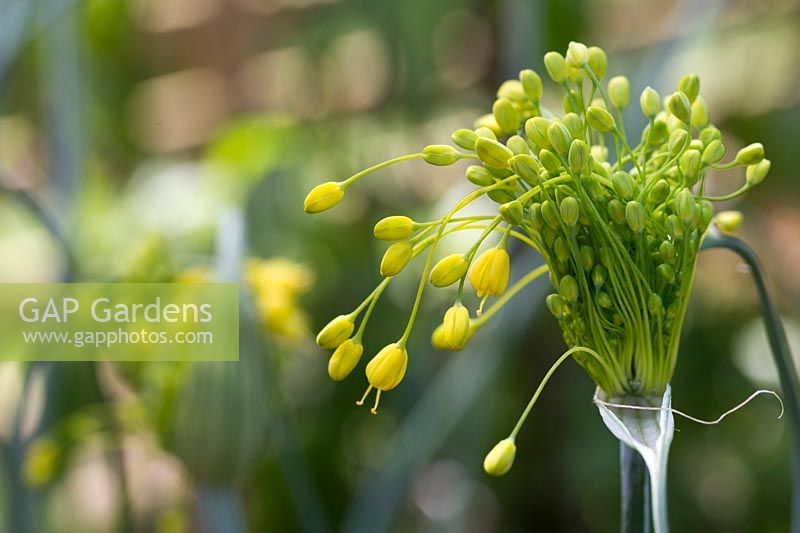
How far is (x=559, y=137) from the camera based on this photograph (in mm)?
270

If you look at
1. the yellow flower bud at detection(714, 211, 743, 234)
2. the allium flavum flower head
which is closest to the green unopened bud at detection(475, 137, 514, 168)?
the allium flavum flower head

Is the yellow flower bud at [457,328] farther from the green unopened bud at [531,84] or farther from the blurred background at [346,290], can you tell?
the blurred background at [346,290]

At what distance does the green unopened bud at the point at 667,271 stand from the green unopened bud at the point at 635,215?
0.07 ft

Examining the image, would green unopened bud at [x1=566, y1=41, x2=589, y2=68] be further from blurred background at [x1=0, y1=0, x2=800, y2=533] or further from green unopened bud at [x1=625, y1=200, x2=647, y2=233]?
blurred background at [x1=0, y1=0, x2=800, y2=533]

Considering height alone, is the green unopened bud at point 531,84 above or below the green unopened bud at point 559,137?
above

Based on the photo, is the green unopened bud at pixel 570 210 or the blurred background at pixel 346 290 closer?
the green unopened bud at pixel 570 210

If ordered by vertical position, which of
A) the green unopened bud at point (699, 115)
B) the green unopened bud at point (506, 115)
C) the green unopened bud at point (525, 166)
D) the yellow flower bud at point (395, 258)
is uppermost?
the green unopened bud at point (506, 115)

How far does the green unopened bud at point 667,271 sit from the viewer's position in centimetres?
29

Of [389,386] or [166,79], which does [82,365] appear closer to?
[389,386]

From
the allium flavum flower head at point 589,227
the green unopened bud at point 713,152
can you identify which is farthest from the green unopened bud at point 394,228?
the green unopened bud at point 713,152

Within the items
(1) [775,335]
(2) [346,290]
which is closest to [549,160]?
(1) [775,335]

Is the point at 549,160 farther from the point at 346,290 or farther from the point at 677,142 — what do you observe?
the point at 346,290

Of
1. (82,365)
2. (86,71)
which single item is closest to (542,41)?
(82,365)

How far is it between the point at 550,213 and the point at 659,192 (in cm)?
4
